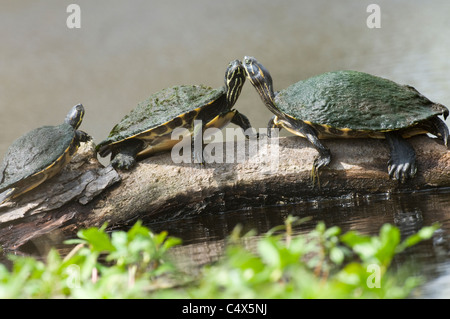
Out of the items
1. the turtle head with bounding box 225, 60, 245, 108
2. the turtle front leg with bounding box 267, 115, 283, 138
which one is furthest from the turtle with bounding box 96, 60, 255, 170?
the turtle front leg with bounding box 267, 115, 283, 138

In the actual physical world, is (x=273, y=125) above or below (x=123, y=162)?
above

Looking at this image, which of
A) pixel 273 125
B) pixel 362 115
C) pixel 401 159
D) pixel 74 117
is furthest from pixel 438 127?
pixel 74 117

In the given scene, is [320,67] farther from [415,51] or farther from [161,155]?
[161,155]

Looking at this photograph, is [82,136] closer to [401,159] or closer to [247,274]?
[401,159]

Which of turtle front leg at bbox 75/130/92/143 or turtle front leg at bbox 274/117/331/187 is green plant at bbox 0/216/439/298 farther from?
turtle front leg at bbox 75/130/92/143

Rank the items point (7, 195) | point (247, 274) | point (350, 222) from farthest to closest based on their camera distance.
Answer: point (7, 195) → point (350, 222) → point (247, 274)

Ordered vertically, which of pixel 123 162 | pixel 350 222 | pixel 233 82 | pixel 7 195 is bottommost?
Result: pixel 350 222
